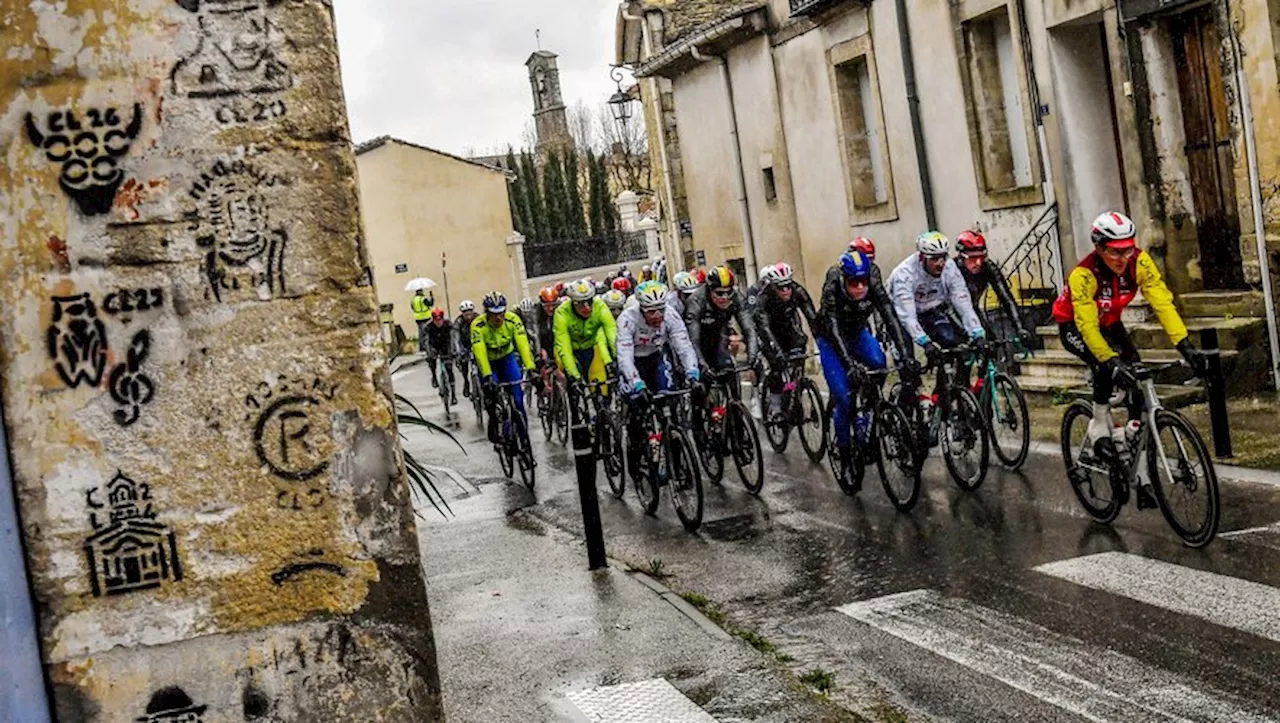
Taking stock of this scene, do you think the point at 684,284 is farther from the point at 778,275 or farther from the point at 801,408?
the point at 801,408

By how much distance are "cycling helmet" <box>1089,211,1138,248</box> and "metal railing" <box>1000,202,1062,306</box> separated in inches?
334

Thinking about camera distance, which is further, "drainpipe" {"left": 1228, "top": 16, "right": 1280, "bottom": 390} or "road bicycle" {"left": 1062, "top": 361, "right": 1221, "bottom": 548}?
"drainpipe" {"left": 1228, "top": 16, "right": 1280, "bottom": 390}

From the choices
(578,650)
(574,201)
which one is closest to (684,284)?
(578,650)

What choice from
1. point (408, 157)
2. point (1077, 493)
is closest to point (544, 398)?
point (1077, 493)

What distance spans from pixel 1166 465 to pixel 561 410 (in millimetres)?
11688

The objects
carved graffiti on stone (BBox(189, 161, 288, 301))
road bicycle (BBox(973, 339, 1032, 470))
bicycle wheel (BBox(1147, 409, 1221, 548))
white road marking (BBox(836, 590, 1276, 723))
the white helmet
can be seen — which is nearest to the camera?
carved graffiti on stone (BBox(189, 161, 288, 301))

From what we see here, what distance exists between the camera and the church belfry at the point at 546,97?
332 feet

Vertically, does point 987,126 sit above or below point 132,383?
above

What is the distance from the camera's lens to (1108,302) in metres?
9.80

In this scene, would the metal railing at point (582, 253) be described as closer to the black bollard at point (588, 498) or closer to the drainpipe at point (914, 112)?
the drainpipe at point (914, 112)

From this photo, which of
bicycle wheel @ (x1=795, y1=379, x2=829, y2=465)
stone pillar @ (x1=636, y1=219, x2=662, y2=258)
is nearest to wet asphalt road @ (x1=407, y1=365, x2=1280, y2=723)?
bicycle wheel @ (x1=795, y1=379, x2=829, y2=465)

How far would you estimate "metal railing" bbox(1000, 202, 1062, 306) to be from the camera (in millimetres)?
18250

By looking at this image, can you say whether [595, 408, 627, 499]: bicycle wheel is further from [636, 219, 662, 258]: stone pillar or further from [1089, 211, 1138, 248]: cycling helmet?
[636, 219, 662, 258]: stone pillar

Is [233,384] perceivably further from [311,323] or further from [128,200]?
[128,200]
